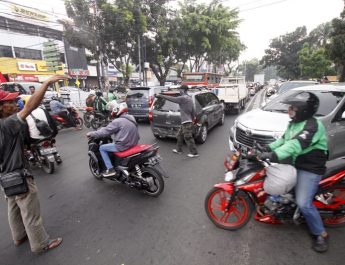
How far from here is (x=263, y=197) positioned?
8.91 feet

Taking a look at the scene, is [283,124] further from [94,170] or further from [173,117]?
[94,170]

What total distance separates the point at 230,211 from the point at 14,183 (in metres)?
2.61

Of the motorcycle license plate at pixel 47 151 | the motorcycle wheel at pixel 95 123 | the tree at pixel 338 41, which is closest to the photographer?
the motorcycle license plate at pixel 47 151

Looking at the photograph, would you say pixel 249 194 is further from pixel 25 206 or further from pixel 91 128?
pixel 91 128

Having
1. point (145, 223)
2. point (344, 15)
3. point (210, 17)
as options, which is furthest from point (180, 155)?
point (210, 17)

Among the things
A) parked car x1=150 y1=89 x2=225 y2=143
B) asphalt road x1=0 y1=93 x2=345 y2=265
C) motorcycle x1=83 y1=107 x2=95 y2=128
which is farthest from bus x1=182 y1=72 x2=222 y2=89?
asphalt road x1=0 y1=93 x2=345 y2=265

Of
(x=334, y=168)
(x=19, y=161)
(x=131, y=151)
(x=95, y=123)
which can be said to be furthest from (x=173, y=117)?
(x=19, y=161)

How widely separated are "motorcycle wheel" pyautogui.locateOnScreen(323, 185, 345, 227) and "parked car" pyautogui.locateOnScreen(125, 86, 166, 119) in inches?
311

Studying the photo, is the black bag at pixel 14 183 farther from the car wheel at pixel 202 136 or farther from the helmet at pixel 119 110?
the car wheel at pixel 202 136

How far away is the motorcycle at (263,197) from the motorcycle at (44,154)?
3.84 metres

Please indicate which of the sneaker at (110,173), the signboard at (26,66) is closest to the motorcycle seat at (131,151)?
the sneaker at (110,173)

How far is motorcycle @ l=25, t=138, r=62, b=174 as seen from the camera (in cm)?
489

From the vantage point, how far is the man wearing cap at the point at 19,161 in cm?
218

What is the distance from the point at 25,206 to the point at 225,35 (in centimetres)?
2379
